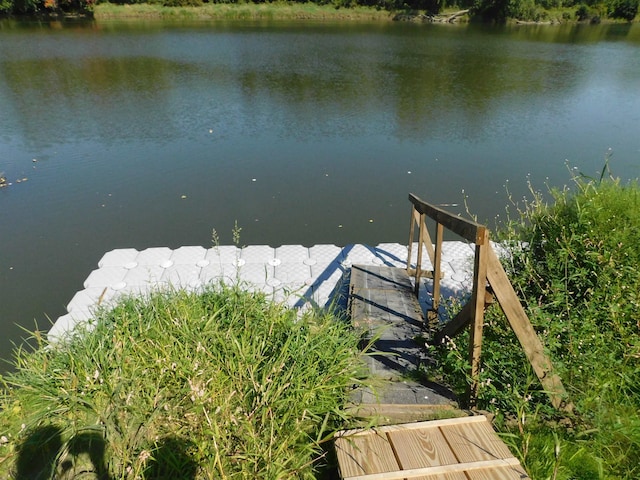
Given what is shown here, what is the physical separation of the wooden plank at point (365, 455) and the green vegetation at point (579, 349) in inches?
20.6

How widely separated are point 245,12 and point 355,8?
8.22 m

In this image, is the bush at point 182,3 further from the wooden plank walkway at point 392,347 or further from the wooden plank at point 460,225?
the wooden plank at point 460,225

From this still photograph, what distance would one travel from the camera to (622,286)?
2250mm

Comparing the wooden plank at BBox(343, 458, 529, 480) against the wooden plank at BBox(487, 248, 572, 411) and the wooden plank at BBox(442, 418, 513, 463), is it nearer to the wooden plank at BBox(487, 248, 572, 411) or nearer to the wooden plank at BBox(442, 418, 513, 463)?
the wooden plank at BBox(442, 418, 513, 463)

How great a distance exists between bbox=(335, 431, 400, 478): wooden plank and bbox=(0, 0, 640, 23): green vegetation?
1228 inches

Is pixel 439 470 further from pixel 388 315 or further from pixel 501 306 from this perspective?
pixel 388 315

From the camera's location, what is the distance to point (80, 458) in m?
1.89

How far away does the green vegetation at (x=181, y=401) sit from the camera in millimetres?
1816


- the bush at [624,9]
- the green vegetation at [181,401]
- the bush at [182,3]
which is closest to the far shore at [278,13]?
the bush at [182,3]

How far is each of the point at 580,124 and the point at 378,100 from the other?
4.49 metres

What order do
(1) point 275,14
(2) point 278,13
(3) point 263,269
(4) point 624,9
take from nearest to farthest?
(3) point 263,269, (1) point 275,14, (2) point 278,13, (4) point 624,9

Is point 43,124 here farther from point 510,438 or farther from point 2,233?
point 510,438

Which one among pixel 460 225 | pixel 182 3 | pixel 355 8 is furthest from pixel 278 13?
pixel 460 225

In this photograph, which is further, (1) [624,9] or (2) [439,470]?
(1) [624,9]
